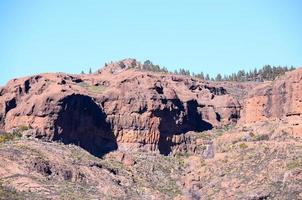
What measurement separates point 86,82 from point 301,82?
134 feet

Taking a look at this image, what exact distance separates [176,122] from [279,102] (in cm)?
1934

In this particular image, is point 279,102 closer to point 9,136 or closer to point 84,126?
point 84,126

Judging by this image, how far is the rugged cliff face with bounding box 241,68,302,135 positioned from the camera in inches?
6289

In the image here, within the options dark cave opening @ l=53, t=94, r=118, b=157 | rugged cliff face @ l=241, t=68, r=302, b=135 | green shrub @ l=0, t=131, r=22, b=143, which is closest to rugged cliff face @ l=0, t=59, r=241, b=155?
dark cave opening @ l=53, t=94, r=118, b=157

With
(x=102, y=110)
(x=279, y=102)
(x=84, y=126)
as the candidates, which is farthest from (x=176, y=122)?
(x=279, y=102)

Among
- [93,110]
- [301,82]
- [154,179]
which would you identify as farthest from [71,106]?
[301,82]

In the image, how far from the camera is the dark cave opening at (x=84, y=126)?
163000 mm

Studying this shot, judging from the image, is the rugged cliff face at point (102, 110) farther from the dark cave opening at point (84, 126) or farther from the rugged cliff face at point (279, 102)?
the rugged cliff face at point (279, 102)

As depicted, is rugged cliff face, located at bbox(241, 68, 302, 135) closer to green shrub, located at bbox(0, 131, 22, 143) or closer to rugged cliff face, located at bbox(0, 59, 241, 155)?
rugged cliff face, located at bbox(0, 59, 241, 155)

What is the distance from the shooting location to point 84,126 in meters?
167

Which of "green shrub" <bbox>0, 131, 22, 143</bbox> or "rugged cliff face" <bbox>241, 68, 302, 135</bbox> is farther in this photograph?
"rugged cliff face" <bbox>241, 68, 302, 135</bbox>

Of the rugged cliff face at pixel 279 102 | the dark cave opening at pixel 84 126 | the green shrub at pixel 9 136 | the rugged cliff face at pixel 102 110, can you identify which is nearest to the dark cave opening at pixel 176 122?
the rugged cliff face at pixel 102 110

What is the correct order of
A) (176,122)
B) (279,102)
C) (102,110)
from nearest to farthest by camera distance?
(279,102)
(102,110)
(176,122)

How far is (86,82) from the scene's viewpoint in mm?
182625
